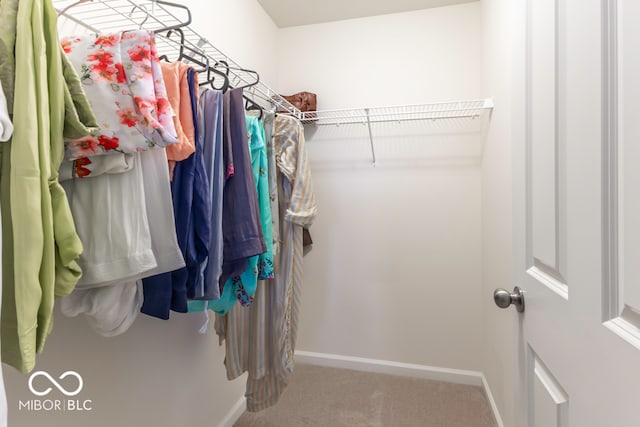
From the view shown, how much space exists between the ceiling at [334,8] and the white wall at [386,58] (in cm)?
5

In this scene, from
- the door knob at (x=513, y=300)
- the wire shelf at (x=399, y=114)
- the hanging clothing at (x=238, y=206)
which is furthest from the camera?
the wire shelf at (x=399, y=114)

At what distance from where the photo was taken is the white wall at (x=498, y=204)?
1377mm

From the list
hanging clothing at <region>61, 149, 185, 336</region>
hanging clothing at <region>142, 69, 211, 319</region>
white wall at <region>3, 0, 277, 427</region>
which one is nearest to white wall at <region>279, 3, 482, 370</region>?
white wall at <region>3, 0, 277, 427</region>

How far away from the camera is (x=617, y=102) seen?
1.51ft

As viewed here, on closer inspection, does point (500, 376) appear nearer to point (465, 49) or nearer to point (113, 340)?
point (113, 340)

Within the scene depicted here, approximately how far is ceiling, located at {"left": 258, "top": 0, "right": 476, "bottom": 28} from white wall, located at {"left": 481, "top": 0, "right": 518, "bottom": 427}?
1.42 ft

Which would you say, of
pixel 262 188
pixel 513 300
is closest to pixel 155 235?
pixel 262 188

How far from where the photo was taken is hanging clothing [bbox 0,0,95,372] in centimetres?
49

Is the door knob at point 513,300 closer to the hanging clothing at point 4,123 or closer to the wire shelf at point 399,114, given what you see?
the hanging clothing at point 4,123

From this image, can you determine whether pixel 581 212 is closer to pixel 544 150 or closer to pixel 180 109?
pixel 544 150

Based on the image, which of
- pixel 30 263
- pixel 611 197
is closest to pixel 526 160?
pixel 611 197

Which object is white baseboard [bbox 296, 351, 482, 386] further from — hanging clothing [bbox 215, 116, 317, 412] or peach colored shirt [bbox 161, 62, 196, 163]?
peach colored shirt [bbox 161, 62, 196, 163]

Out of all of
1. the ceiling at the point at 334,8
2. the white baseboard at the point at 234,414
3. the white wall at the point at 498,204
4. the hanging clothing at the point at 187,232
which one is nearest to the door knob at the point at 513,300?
the white wall at the point at 498,204

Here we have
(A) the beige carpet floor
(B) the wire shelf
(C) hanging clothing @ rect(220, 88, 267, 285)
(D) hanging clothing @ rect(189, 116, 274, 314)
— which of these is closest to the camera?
(C) hanging clothing @ rect(220, 88, 267, 285)
